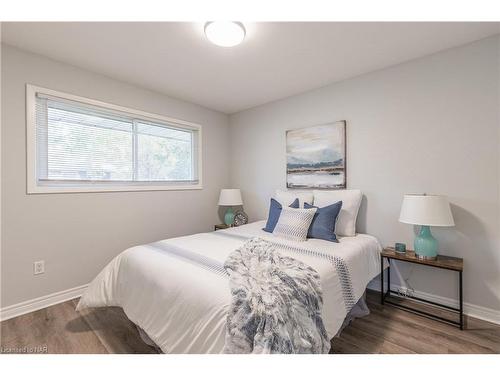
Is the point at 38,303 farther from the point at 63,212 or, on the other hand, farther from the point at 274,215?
the point at 274,215

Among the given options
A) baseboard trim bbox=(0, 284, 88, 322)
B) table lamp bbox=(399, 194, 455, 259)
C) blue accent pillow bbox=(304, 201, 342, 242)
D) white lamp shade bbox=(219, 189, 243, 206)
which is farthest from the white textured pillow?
baseboard trim bbox=(0, 284, 88, 322)

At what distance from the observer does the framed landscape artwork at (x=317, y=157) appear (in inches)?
108

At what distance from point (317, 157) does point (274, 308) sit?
2.17 metres

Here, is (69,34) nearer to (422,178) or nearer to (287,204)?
(287,204)

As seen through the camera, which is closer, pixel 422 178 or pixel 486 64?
pixel 486 64

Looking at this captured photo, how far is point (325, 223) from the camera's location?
2258mm

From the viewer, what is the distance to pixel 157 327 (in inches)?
55.7

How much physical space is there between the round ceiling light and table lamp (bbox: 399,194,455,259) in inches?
77.0

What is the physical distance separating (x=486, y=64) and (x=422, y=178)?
104 cm

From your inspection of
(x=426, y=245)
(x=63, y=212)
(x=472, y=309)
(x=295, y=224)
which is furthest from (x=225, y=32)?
(x=472, y=309)

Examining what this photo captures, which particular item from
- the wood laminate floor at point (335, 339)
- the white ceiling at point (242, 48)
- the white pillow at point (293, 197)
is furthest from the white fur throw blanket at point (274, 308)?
the white ceiling at point (242, 48)

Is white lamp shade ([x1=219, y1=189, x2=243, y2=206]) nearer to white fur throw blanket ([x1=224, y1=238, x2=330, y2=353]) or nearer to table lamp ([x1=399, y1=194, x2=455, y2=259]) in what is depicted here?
white fur throw blanket ([x1=224, y1=238, x2=330, y2=353])

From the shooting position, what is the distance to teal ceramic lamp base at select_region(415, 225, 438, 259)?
6.51ft
